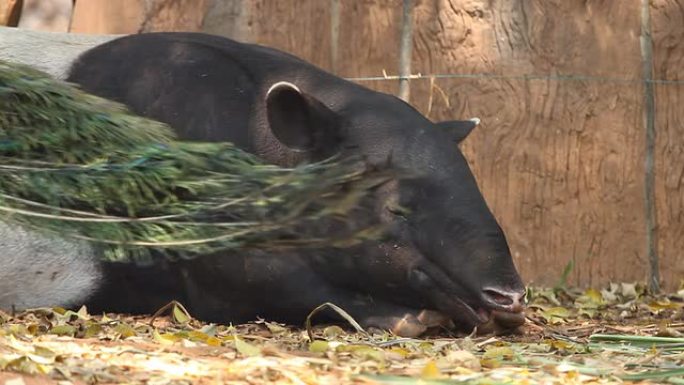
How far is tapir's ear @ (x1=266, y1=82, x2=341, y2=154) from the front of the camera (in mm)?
6543

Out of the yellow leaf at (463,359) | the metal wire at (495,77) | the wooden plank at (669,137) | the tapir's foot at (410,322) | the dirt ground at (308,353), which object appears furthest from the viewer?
the wooden plank at (669,137)

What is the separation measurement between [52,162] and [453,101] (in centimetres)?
413

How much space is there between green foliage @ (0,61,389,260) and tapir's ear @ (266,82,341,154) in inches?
56.0

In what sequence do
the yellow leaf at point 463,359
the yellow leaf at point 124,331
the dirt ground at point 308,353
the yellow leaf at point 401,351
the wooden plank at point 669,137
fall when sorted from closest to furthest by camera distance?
the dirt ground at point 308,353, the yellow leaf at point 463,359, the yellow leaf at point 401,351, the yellow leaf at point 124,331, the wooden plank at point 669,137

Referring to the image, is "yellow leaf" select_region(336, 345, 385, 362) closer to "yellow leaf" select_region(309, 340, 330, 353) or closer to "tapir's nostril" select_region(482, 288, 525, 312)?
"yellow leaf" select_region(309, 340, 330, 353)

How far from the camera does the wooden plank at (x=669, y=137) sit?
882 cm

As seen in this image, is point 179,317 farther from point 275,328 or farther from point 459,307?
point 459,307

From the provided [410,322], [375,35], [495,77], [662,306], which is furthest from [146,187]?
[495,77]

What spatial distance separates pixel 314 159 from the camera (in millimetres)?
6621

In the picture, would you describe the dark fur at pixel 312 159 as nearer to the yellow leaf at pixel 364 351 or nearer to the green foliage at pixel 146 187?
the yellow leaf at pixel 364 351

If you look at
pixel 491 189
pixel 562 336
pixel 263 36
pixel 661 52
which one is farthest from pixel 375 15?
pixel 562 336

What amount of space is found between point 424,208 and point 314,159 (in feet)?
1.92

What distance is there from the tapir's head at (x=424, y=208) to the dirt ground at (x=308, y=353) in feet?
0.64

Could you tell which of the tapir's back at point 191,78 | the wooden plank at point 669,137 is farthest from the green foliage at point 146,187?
the wooden plank at point 669,137
